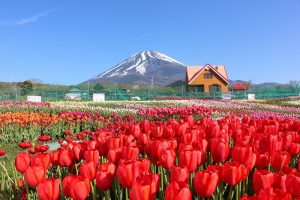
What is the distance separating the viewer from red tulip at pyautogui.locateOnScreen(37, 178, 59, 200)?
6.78ft

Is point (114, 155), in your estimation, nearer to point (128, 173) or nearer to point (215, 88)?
point (128, 173)

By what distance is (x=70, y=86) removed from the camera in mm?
77438

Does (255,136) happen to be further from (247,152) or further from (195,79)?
(195,79)

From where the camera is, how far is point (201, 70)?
208ft

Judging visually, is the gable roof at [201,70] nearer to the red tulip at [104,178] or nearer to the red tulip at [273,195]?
the red tulip at [104,178]

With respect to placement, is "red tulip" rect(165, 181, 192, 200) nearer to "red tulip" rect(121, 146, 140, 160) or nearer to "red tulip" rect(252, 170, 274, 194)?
"red tulip" rect(252, 170, 274, 194)

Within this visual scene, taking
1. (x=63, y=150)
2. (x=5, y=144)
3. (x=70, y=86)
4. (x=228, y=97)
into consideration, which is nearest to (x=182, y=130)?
(x=63, y=150)

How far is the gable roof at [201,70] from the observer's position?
63.5 m

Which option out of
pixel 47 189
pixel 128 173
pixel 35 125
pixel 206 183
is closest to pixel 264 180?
pixel 206 183

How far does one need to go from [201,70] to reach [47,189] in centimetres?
6218

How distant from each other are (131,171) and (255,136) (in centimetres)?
181

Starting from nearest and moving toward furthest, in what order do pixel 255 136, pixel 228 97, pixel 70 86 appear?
pixel 255 136 → pixel 228 97 → pixel 70 86

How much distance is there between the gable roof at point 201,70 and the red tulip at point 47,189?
204 feet

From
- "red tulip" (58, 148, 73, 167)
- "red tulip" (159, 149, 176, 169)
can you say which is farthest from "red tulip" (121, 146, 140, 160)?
"red tulip" (58, 148, 73, 167)
